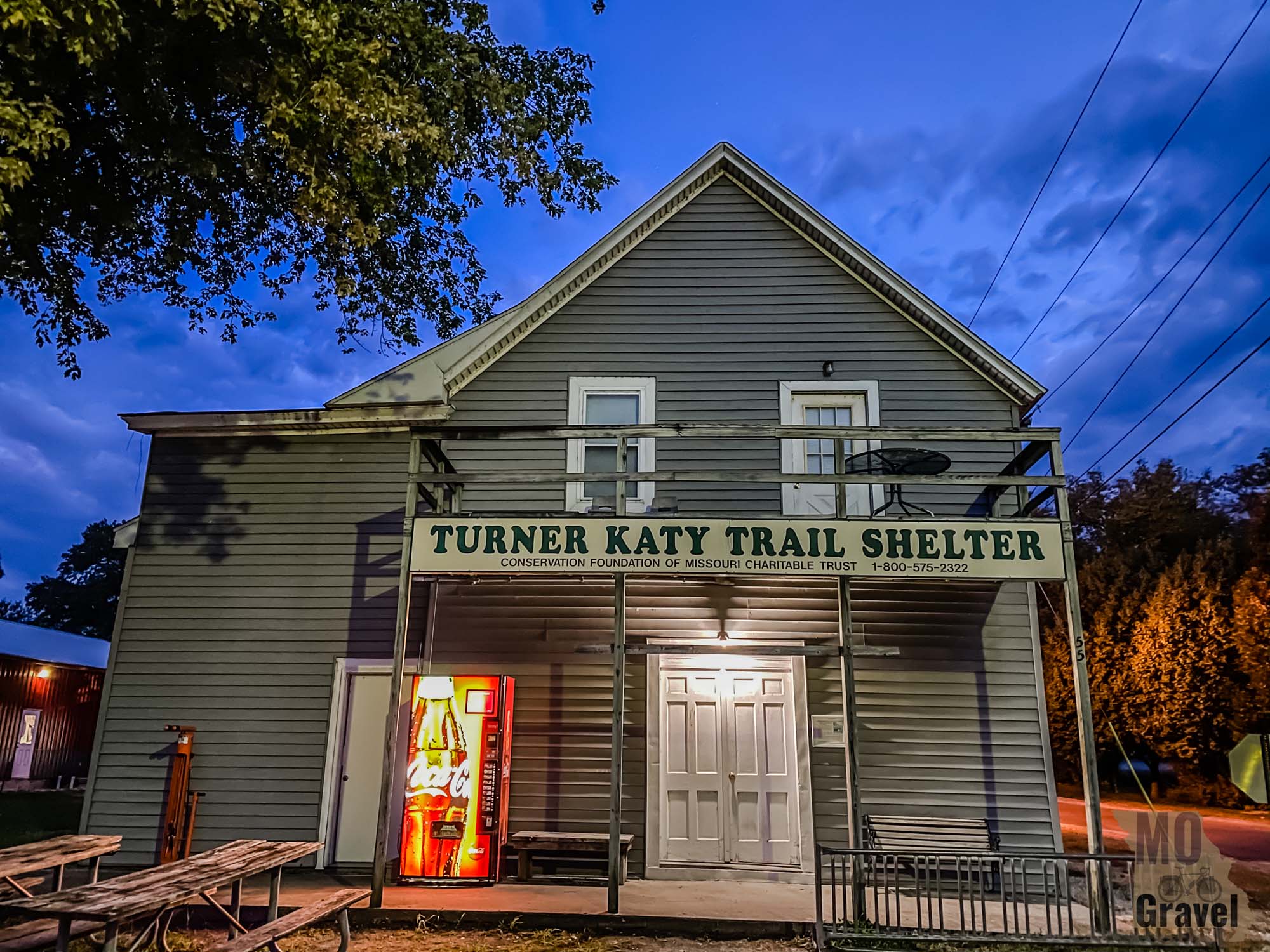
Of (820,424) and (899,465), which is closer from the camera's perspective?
(899,465)

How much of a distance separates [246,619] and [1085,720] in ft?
29.4

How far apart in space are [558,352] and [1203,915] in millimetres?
8421

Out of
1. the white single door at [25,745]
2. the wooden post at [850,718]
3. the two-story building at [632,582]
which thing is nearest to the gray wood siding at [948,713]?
the two-story building at [632,582]

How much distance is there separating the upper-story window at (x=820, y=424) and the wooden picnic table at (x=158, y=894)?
6362mm

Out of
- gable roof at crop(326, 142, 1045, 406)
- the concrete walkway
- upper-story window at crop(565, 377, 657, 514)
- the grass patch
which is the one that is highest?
gable roof at crop(326, 142, 1045, 406)

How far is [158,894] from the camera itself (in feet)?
15.1

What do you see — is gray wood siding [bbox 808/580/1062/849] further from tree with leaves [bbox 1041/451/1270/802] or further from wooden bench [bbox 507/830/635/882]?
tree with leaves [bbox 1041/451/1270/802]

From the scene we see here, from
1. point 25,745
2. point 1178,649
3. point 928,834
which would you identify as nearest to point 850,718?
point 928,834

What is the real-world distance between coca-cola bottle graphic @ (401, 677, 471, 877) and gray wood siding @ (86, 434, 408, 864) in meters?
1.53

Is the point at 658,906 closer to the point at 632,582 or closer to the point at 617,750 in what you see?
the point at 617,750

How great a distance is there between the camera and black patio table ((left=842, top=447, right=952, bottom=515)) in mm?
8430

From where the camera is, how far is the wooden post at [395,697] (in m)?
7.19

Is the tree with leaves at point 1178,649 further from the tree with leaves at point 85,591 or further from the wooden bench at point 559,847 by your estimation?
the tree with leaves at point 85,591

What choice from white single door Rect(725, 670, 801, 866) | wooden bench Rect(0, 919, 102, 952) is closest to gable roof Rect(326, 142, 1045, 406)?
white single door Rect(725, 670, 801, 866)
